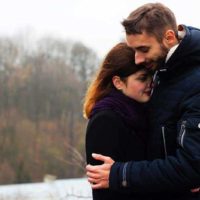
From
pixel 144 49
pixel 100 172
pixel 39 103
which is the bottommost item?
pixel 39 103

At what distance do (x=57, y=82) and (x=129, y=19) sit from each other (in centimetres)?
3905

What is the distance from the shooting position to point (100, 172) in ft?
7.32

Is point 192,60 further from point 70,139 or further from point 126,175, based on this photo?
point 70,139

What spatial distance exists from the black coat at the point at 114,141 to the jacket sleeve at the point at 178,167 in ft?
0.29

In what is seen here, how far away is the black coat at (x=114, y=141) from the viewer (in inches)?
88.7

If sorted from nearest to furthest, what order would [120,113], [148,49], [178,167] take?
1. [178,167]
2. [148,49]
3. [120,113]

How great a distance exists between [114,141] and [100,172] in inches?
4.7

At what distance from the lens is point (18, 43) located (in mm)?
42906

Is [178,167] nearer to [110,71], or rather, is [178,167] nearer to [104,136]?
[104,136]

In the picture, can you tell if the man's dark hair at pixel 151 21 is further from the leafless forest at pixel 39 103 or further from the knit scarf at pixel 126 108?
the leafless forest at pixel 39 103

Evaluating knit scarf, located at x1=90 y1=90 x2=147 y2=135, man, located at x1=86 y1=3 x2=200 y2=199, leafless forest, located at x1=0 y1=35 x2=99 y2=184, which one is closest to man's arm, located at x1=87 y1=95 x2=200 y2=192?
man, located at x1=86 y1=3 x2=200 y2=199

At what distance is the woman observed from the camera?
2256 millimetres

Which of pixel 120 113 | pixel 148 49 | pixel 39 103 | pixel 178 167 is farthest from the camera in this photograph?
pixel 39 103

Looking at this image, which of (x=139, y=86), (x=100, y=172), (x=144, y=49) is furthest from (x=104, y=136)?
(x=144, y=49)
